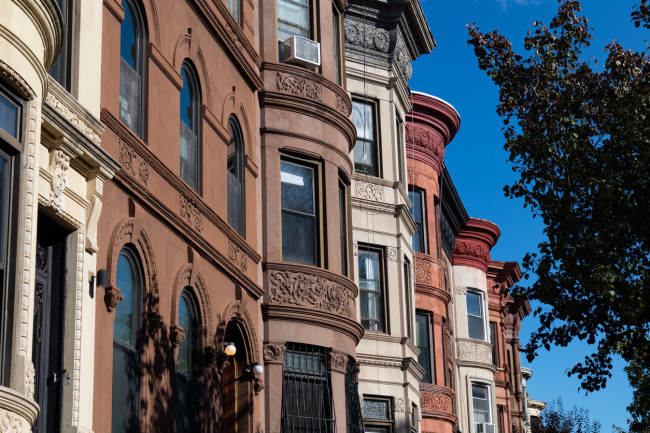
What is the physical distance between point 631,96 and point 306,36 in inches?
258

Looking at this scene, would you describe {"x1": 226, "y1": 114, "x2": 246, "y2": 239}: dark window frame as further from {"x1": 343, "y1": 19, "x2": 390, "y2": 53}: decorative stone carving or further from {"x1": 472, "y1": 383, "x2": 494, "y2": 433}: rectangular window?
{"x1": 472, "y1": 383, "x2": 494, "y2": 433}: rectangular window

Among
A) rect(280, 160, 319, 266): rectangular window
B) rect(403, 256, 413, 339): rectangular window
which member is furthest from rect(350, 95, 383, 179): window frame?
rect(280, 160, 319, 266): rectangular window

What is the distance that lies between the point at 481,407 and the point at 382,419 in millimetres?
13980

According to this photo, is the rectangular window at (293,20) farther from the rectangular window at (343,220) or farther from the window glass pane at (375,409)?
the window glass pane at (375,409)

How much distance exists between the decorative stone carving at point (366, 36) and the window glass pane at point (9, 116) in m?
17.0

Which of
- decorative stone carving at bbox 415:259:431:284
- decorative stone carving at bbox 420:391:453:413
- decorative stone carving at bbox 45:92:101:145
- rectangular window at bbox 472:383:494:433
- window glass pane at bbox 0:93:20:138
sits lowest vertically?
window glass pane at bbox 0:93:20:138

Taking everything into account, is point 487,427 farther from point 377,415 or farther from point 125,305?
point 125,305

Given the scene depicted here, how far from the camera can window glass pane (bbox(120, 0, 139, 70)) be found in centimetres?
1488

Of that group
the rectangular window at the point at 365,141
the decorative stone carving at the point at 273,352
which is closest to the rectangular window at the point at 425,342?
the rectangular window at the point at 365,141

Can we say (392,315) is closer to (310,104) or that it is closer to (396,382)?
(396,382)

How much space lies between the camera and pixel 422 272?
30578mm

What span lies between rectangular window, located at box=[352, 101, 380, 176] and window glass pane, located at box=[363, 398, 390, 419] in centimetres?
540

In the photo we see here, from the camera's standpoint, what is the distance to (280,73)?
66.8 ft

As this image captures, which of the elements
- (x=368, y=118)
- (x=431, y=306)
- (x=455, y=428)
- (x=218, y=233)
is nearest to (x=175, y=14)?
(x=218, y=233)
